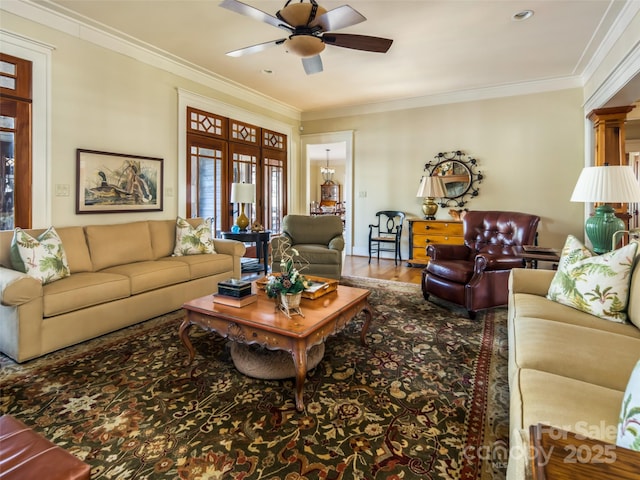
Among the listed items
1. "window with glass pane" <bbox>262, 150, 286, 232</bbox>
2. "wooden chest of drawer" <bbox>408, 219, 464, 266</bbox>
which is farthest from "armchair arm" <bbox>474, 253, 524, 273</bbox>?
"window with glass pane" <bbox>262, 150, 286, 232</bbox>

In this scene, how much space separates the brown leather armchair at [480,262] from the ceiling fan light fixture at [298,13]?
248cm

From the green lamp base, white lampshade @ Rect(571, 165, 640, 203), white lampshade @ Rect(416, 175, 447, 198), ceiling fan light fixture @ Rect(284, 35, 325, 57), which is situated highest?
ceiling fan light fixture @ Rect(284, 35, 325, 57)

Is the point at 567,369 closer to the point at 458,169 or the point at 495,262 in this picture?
the point at 495,262

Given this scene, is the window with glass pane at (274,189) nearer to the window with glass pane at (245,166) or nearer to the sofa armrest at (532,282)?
the window with glass pane at (245,166)

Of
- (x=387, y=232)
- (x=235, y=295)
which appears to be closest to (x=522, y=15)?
(x=235, y=295)

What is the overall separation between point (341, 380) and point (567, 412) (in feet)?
4.17

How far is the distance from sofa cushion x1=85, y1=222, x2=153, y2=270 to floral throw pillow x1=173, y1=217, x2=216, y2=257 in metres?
0.31

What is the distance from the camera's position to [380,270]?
5496 millimetres

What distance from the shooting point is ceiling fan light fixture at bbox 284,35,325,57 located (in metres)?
2.69

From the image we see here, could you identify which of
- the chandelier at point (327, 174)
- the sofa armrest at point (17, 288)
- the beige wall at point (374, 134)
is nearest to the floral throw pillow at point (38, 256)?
the sofa armrest at point (17, 288)

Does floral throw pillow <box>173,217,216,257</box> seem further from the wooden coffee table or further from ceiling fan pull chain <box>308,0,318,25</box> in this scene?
ceiling fan pull chain <box>308,0,318,25</box>

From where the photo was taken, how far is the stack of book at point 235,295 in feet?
7.42

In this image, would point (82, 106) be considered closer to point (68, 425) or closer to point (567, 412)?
point (68, 425)

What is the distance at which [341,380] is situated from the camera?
2137mm
